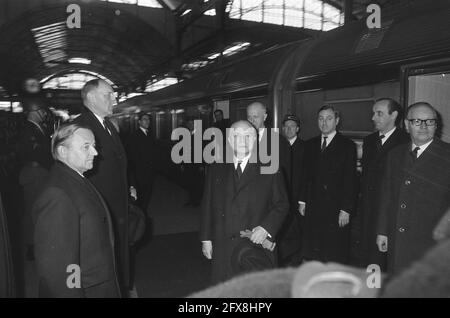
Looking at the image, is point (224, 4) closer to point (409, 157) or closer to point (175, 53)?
point (175, 53)

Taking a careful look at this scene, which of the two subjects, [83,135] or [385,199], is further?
[385,199]

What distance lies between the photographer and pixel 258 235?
2258mm

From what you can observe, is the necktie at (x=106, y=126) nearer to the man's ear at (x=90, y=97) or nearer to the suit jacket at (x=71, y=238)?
the man's ear at (x=90, y=97)

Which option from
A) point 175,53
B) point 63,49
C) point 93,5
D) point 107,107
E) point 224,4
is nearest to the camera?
point 107,107

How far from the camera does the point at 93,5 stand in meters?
15.3

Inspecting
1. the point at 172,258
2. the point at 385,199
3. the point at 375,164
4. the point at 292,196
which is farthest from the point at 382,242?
the point at 172,258

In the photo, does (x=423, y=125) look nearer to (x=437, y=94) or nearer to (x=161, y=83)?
(x=437, y=94)

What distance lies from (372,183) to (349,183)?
0.34 metres

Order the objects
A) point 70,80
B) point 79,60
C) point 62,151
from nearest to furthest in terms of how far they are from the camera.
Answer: point 62,151 → point 79,60 → point 70,80

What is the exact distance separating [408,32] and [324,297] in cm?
338

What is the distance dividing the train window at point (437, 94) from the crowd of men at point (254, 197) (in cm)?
21
